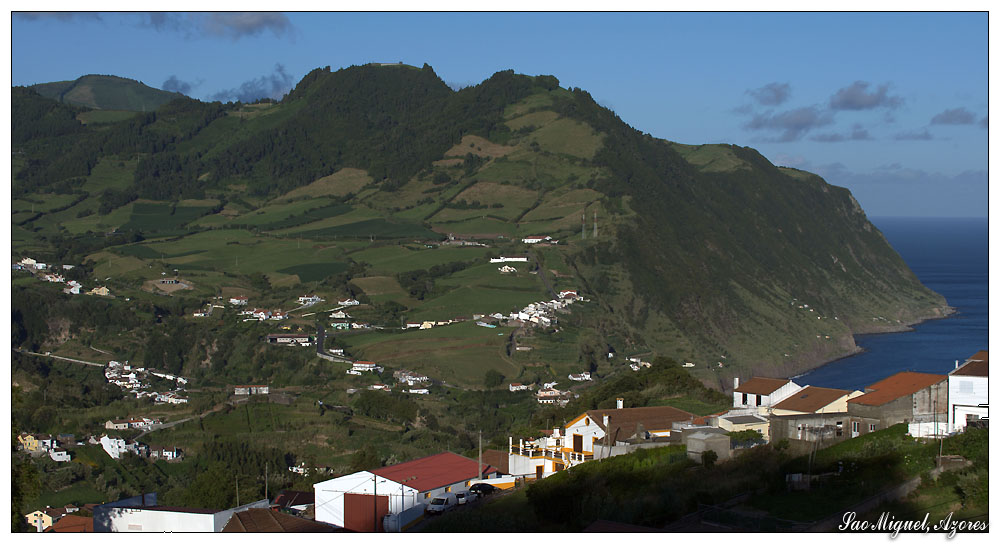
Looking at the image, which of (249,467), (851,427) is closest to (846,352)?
(249,467)

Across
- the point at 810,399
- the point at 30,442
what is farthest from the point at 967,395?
the point at 30,442

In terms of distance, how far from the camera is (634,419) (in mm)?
28719

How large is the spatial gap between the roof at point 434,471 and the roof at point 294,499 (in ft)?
7.53

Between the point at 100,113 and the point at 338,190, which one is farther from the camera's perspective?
the point at 100,113

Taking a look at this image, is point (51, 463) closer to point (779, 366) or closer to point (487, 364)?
point (487, 364)

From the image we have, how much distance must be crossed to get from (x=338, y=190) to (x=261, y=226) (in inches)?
560

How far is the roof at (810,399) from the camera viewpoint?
2731 cm

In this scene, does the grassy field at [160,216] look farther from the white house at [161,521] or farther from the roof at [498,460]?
the white house at [161,521]

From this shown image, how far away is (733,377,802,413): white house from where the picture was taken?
1206 inches

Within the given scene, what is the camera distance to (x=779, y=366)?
3248 inches

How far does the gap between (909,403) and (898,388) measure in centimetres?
94

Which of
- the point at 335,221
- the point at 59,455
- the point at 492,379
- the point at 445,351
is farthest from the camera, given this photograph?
the point at 335,221

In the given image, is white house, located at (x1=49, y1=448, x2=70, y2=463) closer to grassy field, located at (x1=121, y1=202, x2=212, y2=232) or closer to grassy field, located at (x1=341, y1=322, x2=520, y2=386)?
grassy field, located at (x1=341, y1=322, x2=520, y2=386)

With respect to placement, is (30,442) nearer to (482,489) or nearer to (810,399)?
(482,489)
